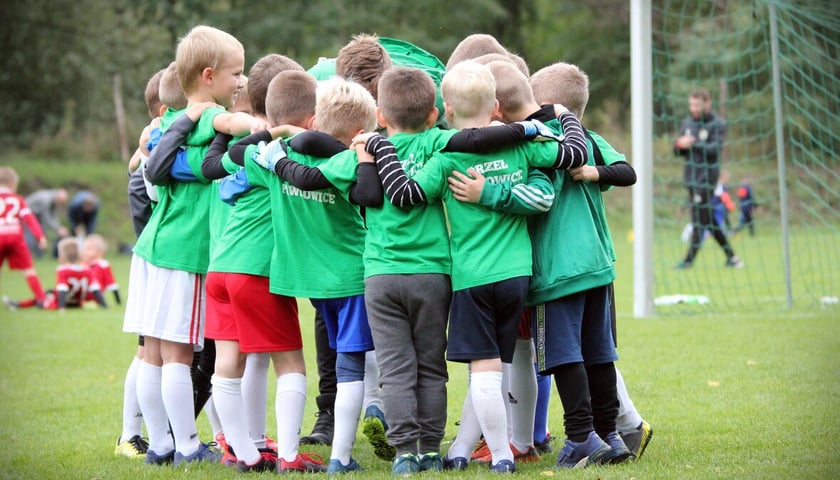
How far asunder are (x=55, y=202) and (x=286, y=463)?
19095 millimetres

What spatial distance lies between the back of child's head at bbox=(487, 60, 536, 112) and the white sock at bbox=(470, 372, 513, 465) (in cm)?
107

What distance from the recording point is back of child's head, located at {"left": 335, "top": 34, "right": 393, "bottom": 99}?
4695mm

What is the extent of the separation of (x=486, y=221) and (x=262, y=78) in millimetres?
1143

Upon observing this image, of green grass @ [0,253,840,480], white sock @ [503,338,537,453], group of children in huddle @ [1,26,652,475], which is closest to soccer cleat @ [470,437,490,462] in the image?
group of children in huddle @ [1,26,652,475]

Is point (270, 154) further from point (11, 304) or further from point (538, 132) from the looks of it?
point (11, 304)

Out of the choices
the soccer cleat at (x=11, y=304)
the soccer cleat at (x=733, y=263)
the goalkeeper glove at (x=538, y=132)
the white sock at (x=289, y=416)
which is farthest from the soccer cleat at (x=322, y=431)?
the soccer cleat at (x=733, y=263)

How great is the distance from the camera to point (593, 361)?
4254 millimetres

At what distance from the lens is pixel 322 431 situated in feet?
17.0

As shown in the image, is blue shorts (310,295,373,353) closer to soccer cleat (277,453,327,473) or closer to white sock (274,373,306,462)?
white sock (274,373,306,462)

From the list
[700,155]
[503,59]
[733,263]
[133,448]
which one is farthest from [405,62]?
[733,263]

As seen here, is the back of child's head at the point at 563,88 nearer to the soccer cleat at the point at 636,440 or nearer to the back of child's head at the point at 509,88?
the back of child's head at the point at 509,88

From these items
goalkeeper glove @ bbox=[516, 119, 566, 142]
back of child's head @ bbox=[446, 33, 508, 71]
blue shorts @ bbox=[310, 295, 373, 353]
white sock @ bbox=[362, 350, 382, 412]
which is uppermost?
back of child's head @ bbox=[446, 33, 508, 71]

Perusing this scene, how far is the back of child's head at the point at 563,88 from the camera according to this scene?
444 cm

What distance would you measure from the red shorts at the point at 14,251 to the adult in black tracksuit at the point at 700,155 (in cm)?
795
